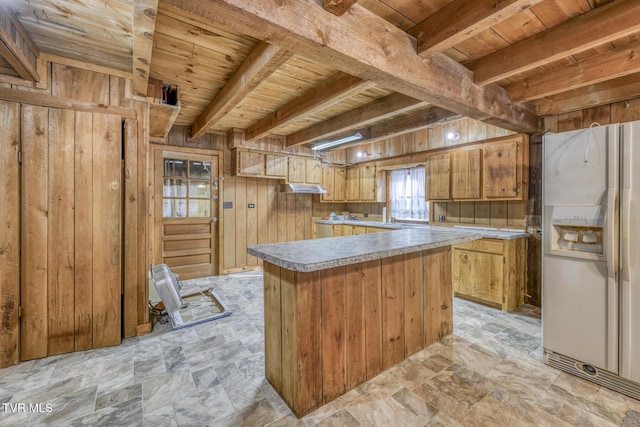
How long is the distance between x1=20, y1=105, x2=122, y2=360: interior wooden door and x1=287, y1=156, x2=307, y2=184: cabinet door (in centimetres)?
316

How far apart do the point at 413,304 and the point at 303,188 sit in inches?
134

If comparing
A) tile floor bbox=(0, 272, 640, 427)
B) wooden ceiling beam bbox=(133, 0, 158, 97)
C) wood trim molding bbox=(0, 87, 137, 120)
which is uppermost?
wooden ceiling beam bbox=(133, 0, 158, 97)

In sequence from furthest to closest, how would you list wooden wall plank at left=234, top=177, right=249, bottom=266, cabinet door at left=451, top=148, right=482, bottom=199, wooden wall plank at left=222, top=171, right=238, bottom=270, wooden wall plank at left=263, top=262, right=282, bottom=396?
1. wooden wall plank at left=234, top=177, right=249, bottom=266
2. wooden wall plank at left=222, top=171, right=238, bottom=270
3. cabinet door at left=451, top=148, right=482, bottom=199
4. wooden wall plank at left=263, top=262, right=282, bottom=396

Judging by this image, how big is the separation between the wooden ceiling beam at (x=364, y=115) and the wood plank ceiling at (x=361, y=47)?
0.10ft

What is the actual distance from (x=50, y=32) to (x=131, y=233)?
5.28 ft

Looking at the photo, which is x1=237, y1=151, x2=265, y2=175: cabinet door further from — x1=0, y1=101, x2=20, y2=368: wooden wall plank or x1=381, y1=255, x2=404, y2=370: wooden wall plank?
x1=381, y1=255, x2=404, y2=370: wooden wall plank

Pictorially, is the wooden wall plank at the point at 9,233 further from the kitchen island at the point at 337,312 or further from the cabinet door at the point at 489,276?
the cabinet door at the point at 489,276

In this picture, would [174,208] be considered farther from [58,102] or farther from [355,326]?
[355,326]

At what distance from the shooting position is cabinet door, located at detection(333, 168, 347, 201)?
19.6 ft

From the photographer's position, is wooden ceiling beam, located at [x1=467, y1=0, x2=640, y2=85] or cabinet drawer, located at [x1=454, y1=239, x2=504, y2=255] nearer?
wooden ceiling beam, located at [x1=467, y1=0, x2=640, y2=85]

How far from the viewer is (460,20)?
5.34 ft

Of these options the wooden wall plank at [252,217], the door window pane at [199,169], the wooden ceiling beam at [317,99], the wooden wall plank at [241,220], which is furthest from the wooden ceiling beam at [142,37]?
the wooden wall plank at [252,217]

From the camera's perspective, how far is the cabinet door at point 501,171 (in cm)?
341

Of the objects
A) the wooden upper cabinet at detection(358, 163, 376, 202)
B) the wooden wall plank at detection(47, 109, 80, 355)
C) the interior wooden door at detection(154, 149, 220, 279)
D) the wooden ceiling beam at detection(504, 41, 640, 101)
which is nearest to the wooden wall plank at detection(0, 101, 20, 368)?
the wooden wall plank at detection(47, 109, 80, 355)
